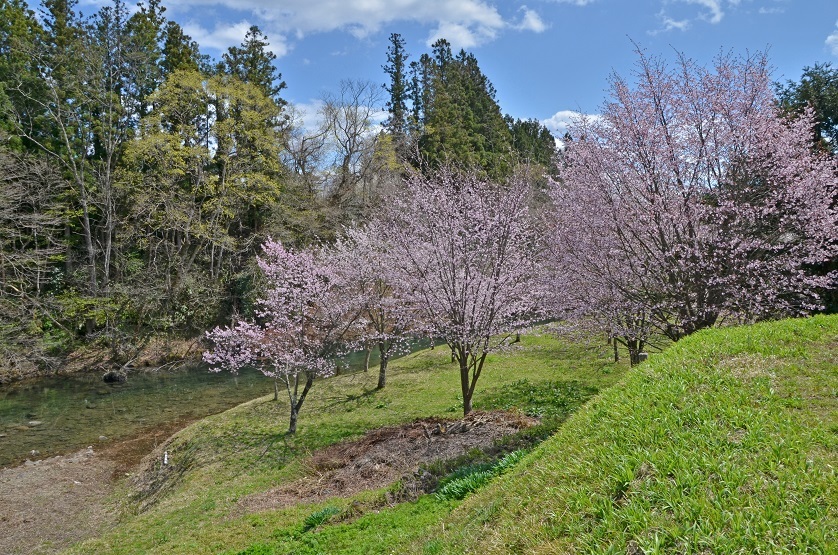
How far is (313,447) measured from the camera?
1247 centimetres

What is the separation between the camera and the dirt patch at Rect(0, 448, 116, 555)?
1083cm

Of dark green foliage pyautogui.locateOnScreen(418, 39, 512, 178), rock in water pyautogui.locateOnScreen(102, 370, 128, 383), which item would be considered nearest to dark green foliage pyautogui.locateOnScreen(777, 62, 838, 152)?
dark green foliage pyautogui.locateOnScreen(418, 39, 512, 178)

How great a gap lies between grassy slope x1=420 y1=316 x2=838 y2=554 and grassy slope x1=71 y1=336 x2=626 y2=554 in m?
1.81

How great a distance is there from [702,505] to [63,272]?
39.2m

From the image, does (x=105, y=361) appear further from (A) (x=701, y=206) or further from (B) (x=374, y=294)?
(A) (x=701, y=206)

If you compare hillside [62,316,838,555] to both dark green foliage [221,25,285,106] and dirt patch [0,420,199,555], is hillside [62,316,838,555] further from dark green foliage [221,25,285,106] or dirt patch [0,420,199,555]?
dark green foliage [221,25,285,106]

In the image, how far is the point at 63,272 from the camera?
3219 cm

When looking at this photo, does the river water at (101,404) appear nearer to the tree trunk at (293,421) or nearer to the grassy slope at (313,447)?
the grassy slope at (313,447)

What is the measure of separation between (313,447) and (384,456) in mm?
3207

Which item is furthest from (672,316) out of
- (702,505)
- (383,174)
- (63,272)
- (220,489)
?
(63,272)

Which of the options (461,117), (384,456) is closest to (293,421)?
(384,456)

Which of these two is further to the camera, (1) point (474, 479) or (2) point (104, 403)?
(2) point (104, 403)

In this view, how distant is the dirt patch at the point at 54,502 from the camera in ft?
35.5

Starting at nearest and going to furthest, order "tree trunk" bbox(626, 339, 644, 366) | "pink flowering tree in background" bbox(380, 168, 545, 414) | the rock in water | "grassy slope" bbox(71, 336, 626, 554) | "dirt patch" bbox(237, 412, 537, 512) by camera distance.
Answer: "grassy slope" bbox(71, 336, 626, 554) → "dirt patch" bbox(237, 412, 537, 512) → "pink flowering tree in background" bbox(380, 168, 545, 414) → "tree trunk" bbox(626, 339, 644, 366) → the rock in water
